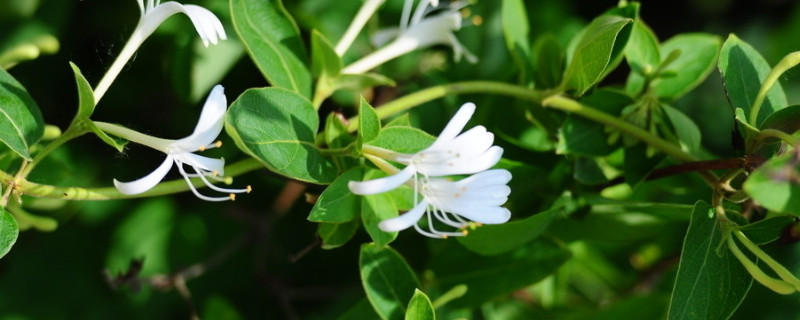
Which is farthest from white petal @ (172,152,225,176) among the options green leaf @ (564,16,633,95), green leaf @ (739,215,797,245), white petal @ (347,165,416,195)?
green leaf @ (739,215,797,245)

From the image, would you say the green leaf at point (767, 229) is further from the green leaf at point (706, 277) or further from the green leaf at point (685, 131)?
the green leaf at point (685, 131)

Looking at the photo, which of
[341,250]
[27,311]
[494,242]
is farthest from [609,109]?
[27,311]

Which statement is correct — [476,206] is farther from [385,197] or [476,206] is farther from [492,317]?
[492,317]

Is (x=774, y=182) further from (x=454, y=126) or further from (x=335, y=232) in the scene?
(x=335, y=232)

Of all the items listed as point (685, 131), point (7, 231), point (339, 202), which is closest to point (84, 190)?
point (7, 231)

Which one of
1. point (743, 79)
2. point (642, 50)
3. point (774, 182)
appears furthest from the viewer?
point (642, 50)

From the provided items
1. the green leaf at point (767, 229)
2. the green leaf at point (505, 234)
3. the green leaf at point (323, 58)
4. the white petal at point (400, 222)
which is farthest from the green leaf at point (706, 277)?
the green leaf at point (323, 58)
